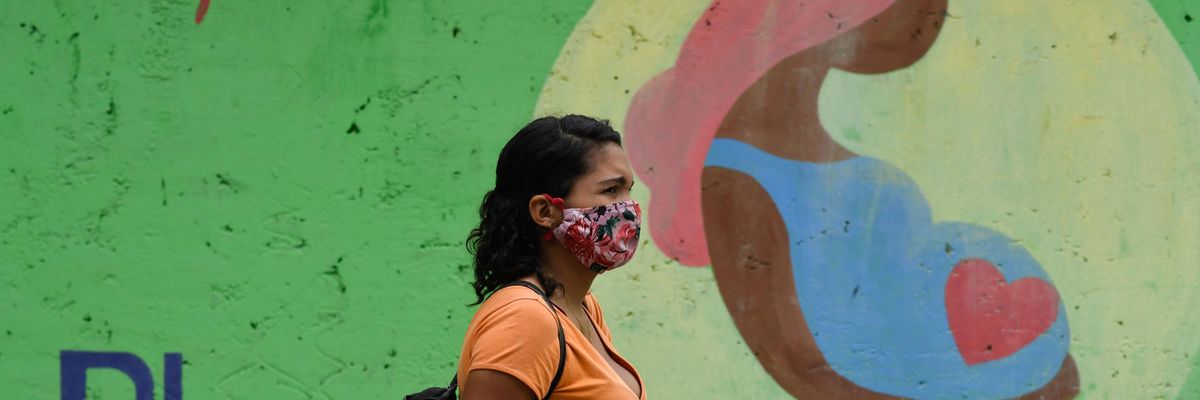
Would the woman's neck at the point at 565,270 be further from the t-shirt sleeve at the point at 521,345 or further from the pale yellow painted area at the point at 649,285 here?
the pale yellow painted area at the point at 649,285

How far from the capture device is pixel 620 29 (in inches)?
144

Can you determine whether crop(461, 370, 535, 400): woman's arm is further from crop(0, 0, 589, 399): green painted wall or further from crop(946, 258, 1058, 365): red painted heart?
crop(946, 258, 1058, 365): red painted heart

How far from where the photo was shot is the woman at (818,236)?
3.67 m

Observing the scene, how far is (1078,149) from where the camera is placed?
3730 millimetres

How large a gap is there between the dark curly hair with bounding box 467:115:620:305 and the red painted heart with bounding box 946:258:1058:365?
6.16ft

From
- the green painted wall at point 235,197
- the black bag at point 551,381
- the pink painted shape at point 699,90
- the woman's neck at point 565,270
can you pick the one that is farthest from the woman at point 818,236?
the black bag at point 551,381

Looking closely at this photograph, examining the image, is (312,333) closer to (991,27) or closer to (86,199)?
(86,199)

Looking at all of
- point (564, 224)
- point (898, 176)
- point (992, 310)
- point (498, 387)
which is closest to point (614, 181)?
point (564, 224)

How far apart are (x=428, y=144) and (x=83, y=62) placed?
105 cm

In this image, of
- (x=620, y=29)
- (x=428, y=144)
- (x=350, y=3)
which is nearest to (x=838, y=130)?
(x=620, y=29)

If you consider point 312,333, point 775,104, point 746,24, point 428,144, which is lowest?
point 312,333

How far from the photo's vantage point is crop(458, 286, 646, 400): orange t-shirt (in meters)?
1.94

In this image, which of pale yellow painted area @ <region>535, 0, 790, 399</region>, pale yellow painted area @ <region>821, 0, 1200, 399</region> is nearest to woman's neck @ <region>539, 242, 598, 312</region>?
pale yellow painted area @ <region>535, 0, 790, 399</region>

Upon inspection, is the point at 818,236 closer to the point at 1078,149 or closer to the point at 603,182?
the point at 1078,149
